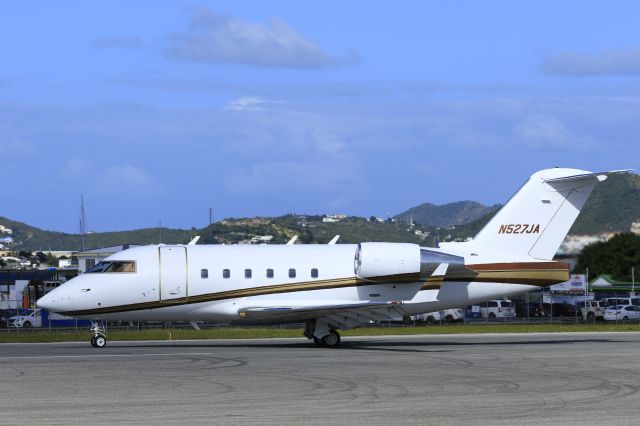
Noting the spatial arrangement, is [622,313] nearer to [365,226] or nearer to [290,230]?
[365,226]

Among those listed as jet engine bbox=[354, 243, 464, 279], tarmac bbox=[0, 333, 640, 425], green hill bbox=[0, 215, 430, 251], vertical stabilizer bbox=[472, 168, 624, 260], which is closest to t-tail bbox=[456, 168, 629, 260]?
vertical stabilizer bbox=[472, 168, 624, 260]

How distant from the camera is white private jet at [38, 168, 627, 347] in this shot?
35.1m

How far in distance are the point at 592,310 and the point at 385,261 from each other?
41172 millimetres

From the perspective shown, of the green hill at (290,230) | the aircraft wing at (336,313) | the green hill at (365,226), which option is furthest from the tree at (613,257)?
the aircraft wing at (336,313)

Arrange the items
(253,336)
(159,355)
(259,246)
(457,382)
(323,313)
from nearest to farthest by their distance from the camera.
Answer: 1. (457,382)
2. (159,355)
3. (323,313)
4. (259,246)
5. (253,336)

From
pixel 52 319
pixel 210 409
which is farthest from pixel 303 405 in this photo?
pixel 52 319

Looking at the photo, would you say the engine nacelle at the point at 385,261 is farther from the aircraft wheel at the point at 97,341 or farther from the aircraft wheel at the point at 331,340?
the aircraft wheel at the point at 97,341

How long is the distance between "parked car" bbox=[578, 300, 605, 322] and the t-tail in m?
34.3

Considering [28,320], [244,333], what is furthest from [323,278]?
→ [28,320]

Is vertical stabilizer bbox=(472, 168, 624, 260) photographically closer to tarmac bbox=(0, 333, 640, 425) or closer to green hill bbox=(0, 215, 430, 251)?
tarmac bbox=(0, 333, 640, 425)

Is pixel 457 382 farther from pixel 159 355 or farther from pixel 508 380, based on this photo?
pixel 159 355

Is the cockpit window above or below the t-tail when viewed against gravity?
below

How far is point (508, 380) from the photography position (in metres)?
23.1

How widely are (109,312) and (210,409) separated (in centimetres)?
1783
